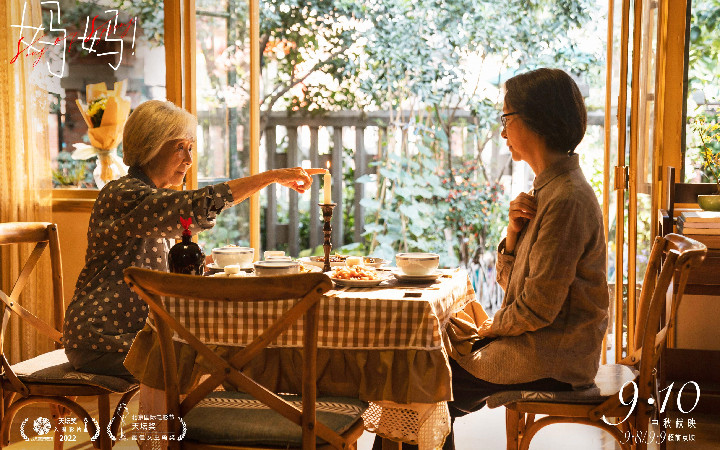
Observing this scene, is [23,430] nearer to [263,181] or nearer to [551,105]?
[263,181]

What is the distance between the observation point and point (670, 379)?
10.6 feet

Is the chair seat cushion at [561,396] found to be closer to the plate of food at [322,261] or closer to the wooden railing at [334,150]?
the plate of food at [322,261]

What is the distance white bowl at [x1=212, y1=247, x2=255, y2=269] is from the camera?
7.44 feet

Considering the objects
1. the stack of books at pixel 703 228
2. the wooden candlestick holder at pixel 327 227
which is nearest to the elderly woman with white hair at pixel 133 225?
the wooden candlestick holder at pixel 327 227

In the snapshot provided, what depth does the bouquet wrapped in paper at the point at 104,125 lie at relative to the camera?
3.54m

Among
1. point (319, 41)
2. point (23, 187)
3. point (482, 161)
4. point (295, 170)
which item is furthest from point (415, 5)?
point (295, 170)

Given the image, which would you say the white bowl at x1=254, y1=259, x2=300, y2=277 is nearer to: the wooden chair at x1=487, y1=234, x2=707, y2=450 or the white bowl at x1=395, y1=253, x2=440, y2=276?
the white bowl at x1=395, y1=253, x2=440, y2=276

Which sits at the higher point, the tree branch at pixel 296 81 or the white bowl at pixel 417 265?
the tree branch at pixel 296 81

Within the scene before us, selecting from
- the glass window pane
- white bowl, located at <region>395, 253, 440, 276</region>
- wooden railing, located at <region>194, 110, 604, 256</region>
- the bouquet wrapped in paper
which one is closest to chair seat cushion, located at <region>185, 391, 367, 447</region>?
white bowl, located at <region>395, 253, 440, 276</region>

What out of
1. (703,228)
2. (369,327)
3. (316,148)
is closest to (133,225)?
(369,327)

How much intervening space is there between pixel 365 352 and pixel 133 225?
0.78 m

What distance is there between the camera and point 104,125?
3.54m

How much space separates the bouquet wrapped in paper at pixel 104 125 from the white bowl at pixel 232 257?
4.94 ft

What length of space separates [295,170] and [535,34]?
3.79m
